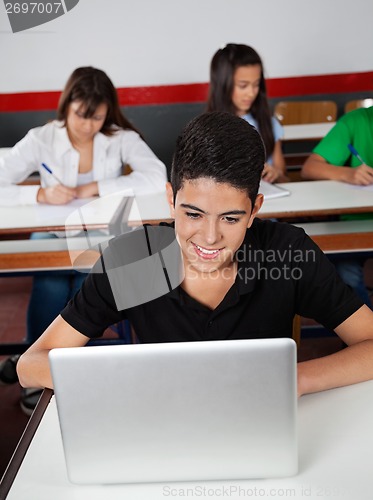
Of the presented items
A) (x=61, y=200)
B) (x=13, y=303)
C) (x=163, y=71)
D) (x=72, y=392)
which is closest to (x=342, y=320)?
(x=72, y=392)

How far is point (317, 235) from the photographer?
2.32 m

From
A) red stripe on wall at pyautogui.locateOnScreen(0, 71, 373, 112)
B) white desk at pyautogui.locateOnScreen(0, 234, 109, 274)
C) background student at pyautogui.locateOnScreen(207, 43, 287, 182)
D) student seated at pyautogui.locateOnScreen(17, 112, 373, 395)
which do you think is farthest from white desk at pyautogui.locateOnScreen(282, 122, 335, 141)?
student seated at pyautogui.locateOnScreen(17, 112, 373, 395)

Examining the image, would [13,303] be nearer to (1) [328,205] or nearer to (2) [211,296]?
(1) [328,205]

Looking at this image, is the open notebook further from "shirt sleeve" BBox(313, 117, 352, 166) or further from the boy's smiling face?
the boy's smiling face

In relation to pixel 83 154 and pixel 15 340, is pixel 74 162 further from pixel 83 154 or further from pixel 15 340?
pixel 15 340

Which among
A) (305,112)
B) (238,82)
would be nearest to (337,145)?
(238,82)

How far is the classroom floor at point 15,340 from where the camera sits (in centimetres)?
213

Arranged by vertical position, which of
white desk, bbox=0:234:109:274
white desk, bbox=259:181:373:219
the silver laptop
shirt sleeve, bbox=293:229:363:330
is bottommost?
white desk, bbox=0:234:109:274

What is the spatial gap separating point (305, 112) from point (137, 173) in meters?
1.82

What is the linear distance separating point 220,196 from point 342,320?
0.37 metres

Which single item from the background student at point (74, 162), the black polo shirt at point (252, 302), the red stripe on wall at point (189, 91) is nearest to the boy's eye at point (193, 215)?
the black polo shirt at point (252, 302)

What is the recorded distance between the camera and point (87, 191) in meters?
2.51

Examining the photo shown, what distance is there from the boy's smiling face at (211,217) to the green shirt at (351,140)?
135 centimetres

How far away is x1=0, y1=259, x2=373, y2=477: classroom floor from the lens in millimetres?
2129
